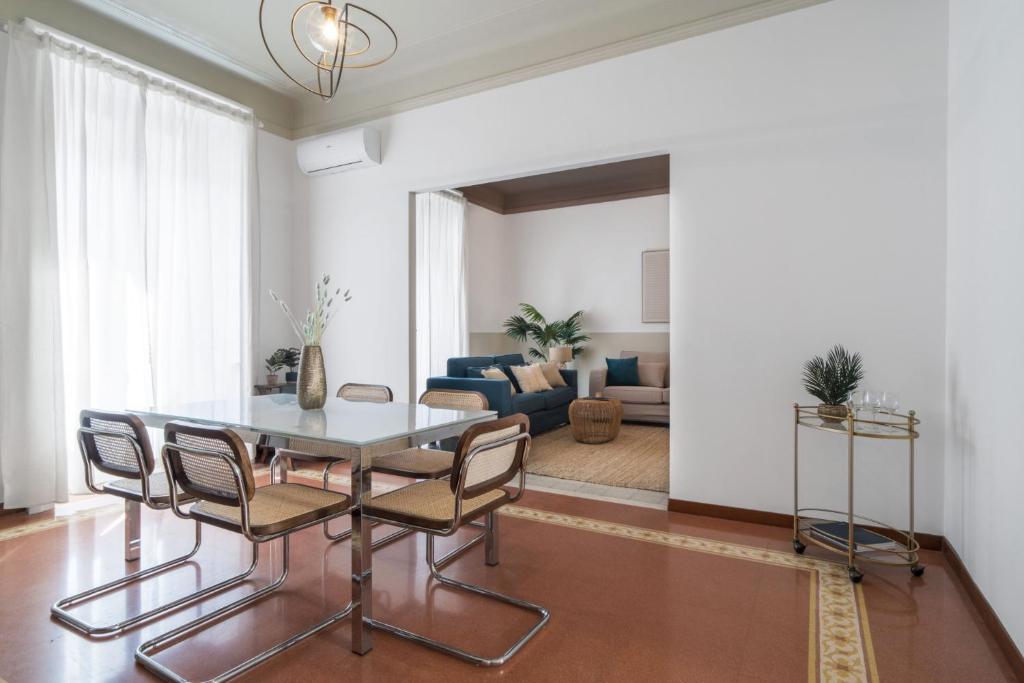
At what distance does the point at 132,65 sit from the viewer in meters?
4.12

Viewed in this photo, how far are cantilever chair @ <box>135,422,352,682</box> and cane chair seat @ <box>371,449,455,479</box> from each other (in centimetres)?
59

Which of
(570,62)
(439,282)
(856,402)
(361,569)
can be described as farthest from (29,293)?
(856,402)

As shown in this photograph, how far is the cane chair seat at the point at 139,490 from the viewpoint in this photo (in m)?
2.34

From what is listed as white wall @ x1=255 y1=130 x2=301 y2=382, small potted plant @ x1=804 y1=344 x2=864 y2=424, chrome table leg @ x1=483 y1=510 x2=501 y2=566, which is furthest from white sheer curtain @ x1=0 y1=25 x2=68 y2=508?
small potted plant @ x1=804 y1=344 x2=864 y2=424

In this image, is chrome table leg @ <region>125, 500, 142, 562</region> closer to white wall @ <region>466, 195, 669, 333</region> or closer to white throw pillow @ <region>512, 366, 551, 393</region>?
white throw pillow @ <region>512, 366, 551, 393</region>

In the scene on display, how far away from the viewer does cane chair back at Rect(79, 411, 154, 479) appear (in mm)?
2227

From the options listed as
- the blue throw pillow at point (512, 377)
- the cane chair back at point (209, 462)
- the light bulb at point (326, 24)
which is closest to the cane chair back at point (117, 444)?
the cane chair back at point (209, 462)

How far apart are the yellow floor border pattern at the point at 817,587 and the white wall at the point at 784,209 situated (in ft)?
1.80

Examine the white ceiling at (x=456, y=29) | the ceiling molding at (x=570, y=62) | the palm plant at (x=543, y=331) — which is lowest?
the palm plant at (x=543, y=331)

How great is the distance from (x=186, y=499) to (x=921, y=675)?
2864mm

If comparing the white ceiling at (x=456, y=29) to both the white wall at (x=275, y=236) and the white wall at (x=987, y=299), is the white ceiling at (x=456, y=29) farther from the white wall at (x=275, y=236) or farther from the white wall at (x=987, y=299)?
the white wall at (x=987, y=299)

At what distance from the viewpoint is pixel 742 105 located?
3.45 m

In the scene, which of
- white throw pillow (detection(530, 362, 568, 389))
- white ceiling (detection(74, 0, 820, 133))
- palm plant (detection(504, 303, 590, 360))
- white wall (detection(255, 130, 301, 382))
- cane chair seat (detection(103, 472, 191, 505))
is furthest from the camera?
palm plant (detection(504, 303, 590, 360))

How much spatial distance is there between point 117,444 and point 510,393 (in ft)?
11.0
